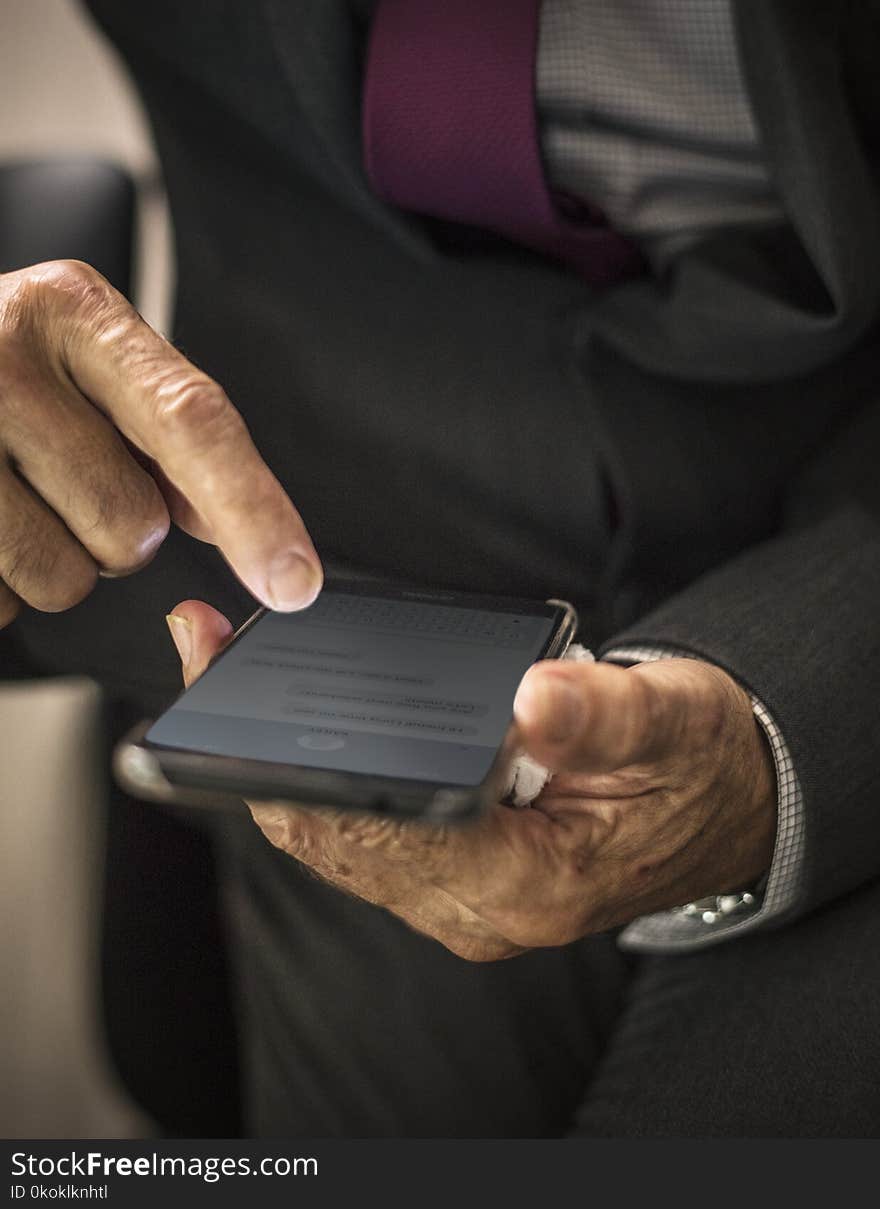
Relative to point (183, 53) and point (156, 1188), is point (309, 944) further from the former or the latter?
point (183, 53)

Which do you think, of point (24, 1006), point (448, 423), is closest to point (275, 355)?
point (448, 423)

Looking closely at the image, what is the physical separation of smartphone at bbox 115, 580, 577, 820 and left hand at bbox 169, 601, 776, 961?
0.01 metres

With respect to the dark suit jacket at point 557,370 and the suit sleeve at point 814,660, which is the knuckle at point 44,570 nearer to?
the dark suit jacket at point 557,370

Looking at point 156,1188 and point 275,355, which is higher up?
point 275,355

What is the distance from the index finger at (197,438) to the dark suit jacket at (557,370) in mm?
65

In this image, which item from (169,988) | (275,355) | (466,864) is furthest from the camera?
(169,988)

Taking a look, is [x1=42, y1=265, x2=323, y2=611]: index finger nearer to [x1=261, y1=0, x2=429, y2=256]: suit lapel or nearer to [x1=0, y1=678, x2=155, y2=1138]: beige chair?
[x1=261, y1=0, x2=429, y2=256]: suit lapel

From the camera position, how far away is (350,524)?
0.37 meters

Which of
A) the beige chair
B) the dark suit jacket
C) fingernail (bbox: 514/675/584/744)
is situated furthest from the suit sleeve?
the beige chair

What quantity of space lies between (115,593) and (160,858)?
215 mm

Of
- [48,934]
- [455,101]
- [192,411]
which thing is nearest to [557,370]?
[455,101]

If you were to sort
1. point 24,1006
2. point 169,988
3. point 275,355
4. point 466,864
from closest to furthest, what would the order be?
point 466,864 < point 275,355 < point 169,988 < point 24,1006

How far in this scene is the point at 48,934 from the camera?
70 centimetres

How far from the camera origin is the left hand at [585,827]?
0.27m
